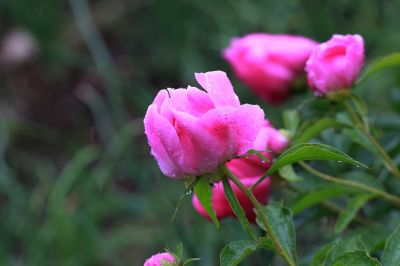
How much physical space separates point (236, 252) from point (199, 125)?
0.35 feet

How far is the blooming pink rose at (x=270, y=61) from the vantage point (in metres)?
1.13

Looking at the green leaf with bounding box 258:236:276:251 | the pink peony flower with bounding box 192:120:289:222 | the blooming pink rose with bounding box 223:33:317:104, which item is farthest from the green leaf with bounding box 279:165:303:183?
the blooming pink rose with bounding box 223:33:317:104

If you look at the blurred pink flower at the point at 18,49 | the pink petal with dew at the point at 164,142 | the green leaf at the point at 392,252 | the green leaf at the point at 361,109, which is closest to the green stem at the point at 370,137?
the green leaf at the point at 361,109

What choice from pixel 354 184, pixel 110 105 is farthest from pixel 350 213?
pixel 110 105

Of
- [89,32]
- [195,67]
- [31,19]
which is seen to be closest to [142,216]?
[195,67]

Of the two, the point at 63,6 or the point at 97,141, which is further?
the point at 63,6

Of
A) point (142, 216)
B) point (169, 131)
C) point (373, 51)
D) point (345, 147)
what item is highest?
point (169, 131)

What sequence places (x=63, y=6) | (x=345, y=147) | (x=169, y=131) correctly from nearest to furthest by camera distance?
(x=169, y=131) → (x=345, y=147) → (x=63, y=6)

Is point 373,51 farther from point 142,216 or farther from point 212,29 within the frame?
point 142,216

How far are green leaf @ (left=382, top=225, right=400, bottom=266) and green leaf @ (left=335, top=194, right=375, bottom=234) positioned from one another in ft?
0.37

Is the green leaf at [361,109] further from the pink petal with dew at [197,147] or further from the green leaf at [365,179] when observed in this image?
the pink petal with dew at [197,147]

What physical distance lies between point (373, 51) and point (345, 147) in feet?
3.83

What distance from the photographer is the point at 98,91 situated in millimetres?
2678

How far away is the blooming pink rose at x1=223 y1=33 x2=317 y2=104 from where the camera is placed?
3.72 feet
